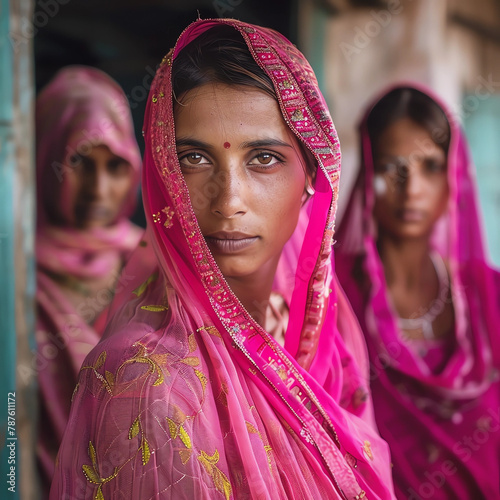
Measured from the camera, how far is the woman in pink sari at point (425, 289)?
174cm

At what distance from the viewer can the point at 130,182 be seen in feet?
6.48

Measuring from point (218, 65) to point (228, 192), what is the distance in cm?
26

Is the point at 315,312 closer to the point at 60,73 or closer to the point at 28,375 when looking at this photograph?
the point at 28,375

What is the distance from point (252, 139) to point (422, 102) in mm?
1009

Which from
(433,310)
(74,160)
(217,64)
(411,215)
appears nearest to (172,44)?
(217,64)

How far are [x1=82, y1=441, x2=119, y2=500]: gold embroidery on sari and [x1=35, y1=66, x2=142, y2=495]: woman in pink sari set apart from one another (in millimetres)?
819

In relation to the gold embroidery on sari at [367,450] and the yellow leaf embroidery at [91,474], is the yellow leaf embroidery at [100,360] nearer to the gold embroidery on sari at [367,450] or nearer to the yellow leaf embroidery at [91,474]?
the yellow leaf embroidery at [91,474]

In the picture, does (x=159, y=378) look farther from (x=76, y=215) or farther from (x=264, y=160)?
(x=76, y=215)

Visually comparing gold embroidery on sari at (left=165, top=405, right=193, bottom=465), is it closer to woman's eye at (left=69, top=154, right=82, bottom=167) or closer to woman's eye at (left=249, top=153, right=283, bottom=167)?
woman's eye at (left=249, top=153, right=283, bottom=167)

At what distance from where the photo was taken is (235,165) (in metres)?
1.11

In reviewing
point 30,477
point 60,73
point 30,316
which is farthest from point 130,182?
point 30,477

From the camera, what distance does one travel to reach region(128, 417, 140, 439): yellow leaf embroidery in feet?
3.22

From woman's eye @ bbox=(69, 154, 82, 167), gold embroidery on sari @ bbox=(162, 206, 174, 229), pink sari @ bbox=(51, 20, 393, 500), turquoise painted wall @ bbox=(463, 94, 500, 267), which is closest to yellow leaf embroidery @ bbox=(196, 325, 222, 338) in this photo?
pink sari @ bbox=(51, 20, 393, 500)

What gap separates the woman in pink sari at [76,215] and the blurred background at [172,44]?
65 mm
